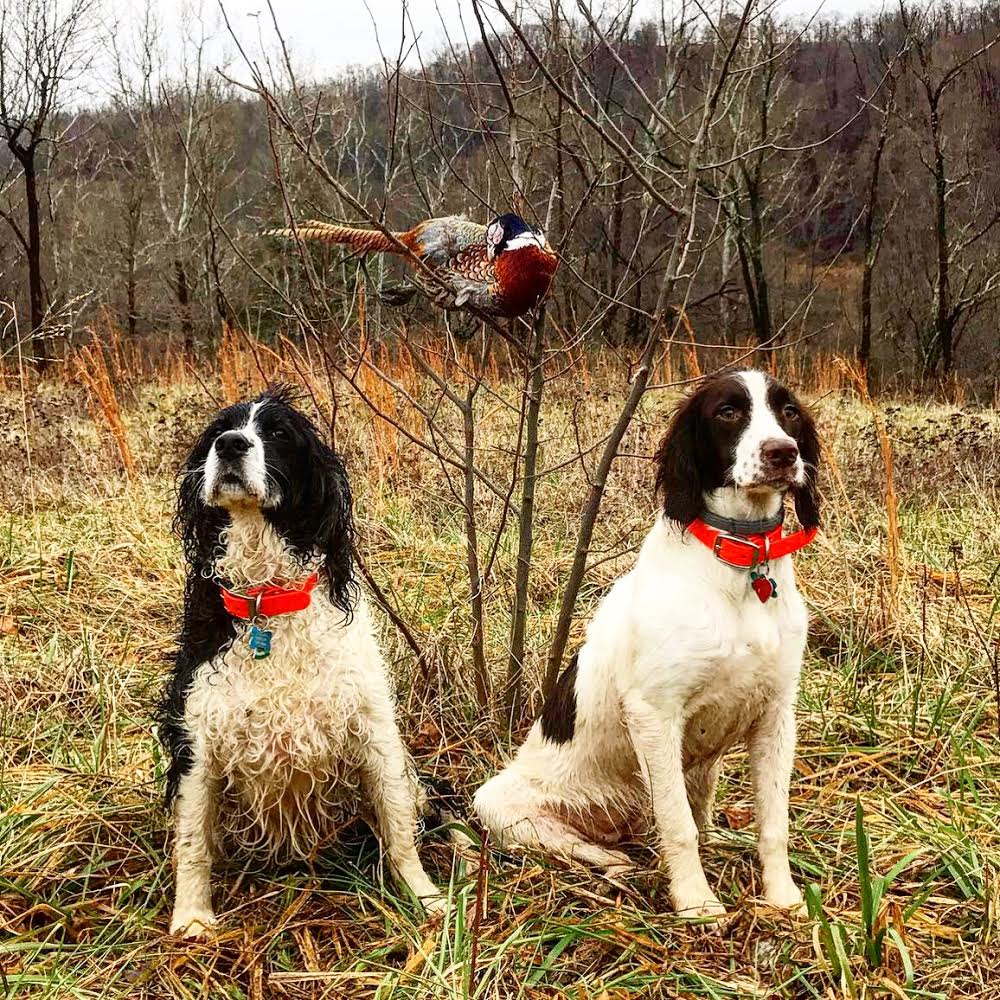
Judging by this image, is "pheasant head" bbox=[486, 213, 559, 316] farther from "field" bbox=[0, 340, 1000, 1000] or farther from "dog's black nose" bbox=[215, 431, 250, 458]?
"field" bbox=[0, 340, 1000, 1000]

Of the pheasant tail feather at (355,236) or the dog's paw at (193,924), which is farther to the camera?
the pheasant tail feather at (355,236)

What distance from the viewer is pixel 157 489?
18.4ft

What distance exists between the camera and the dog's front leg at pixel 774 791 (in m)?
2.22

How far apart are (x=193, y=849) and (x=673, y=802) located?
120 cm

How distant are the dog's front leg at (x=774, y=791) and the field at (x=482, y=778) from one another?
0.34 feet

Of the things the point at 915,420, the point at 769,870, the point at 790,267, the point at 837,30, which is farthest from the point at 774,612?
the point at 790,267

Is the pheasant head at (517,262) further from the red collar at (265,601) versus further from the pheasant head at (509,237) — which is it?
the red collar at (265,601)

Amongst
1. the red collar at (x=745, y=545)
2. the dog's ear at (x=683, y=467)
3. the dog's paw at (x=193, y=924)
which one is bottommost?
the dog's paw at (x=193, y=924)

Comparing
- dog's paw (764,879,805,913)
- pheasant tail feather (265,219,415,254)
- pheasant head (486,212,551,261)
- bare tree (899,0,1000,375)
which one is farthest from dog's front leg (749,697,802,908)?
bare tree (899,0,1000,375)

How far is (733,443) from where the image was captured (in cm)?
214

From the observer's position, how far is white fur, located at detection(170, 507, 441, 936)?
2.27m

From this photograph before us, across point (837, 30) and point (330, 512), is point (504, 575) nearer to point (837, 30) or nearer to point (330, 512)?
point (330, 512)

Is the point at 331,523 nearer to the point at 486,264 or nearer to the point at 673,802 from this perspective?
the point at 486,264

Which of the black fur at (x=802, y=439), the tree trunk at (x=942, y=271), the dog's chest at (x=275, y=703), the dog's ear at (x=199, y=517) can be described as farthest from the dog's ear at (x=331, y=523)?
the tree trunk at (x=942, y=271)
